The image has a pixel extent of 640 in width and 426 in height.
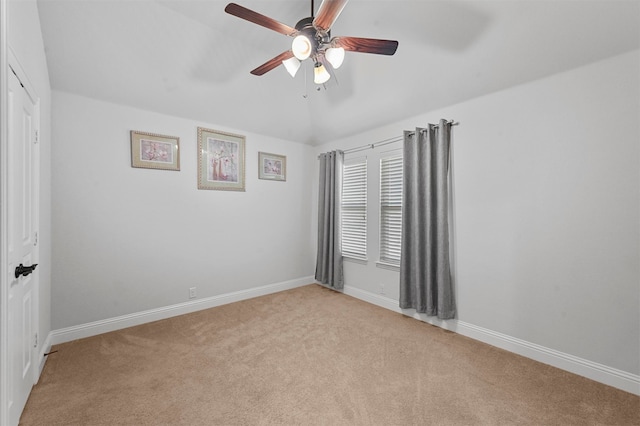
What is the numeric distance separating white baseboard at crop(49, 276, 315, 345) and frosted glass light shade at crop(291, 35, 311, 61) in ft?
10.6

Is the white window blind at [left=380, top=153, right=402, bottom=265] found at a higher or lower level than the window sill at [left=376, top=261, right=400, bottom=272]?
higher

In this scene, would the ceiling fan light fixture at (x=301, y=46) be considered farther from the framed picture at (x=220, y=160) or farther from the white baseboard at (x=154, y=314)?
the white baseboard at (x=154, y=314)

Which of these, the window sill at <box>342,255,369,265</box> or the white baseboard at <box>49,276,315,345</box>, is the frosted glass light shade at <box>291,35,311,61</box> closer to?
the window sill at <box>342,255,369,265</box>

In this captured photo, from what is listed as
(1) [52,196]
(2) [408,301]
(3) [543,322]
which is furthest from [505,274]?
(1) [52,196]

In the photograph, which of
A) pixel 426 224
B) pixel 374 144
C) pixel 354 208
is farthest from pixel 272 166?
pixel 426 224

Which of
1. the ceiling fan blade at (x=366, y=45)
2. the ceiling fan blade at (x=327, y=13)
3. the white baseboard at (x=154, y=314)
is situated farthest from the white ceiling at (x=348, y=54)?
the white baseboard at (x=154, y=314)

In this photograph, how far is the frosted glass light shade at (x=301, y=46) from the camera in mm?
1740

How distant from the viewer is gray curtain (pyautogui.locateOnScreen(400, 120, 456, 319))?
2973 mm

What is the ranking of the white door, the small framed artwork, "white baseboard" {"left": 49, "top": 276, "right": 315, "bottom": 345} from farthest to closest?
the small framed artwork, "white baseboard" {"left": 49, "top": 276, "right": 315, "bottom": 345}, the white door

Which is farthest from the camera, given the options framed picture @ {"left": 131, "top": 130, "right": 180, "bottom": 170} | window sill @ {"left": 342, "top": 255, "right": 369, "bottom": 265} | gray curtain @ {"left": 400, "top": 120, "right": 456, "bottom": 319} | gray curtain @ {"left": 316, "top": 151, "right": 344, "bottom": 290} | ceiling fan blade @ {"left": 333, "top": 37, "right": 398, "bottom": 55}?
gray curtain @ {"left": 316, "top": 151, "right": 344, "bottom": 290}

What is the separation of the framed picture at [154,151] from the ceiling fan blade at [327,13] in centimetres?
244

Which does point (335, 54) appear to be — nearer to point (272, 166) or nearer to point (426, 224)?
point (426, 224)

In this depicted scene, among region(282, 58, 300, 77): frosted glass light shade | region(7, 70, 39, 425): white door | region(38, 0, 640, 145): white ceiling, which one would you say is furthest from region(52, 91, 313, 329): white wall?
region(282, 58, 300, 77): frosted glass light shade

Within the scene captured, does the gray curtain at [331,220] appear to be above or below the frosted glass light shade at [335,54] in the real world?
below
